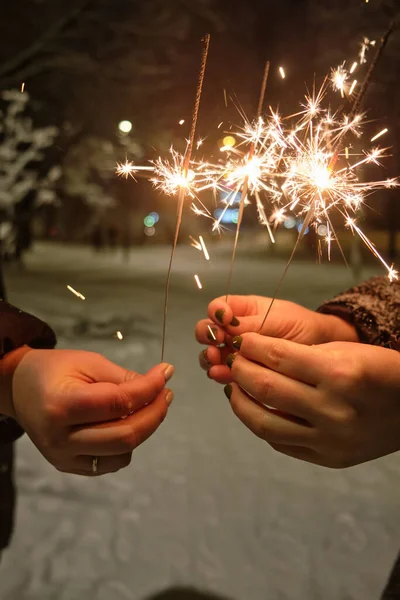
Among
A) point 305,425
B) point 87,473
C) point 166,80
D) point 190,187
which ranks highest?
point 166,80

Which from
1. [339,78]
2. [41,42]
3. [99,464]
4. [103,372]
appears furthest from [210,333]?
[41,42]

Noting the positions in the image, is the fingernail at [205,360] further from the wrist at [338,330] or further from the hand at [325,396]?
the wrist at [338,330]

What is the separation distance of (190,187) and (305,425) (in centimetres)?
57

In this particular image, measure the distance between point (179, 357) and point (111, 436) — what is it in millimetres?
3085

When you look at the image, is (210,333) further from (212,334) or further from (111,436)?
(111,436)

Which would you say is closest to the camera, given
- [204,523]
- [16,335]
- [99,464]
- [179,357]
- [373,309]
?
[99,464]

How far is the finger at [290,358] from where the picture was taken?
847 millimetres

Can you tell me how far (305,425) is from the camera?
2.88 ft

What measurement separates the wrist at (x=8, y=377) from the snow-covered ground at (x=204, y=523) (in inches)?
36.3

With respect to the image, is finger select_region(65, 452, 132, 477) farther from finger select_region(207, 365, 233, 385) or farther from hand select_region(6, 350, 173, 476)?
finger select_region(207, 365, 233, 385)

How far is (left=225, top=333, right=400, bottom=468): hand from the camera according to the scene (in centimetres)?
84

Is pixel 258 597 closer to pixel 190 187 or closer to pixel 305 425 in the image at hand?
pixel 305 425

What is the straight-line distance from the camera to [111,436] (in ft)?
2.96

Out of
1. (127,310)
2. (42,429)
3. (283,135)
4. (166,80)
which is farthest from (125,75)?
(42,429)
